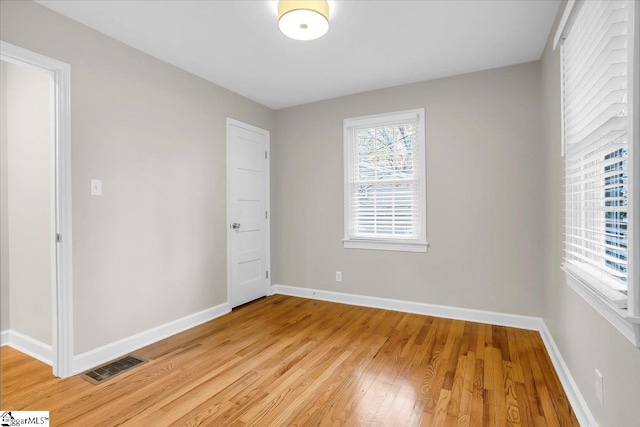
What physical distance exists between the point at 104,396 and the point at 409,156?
345cm

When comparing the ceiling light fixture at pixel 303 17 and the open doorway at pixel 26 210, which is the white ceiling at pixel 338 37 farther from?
the open doorway at pixel 26 210

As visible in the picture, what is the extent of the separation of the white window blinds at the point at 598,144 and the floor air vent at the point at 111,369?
9.77 ft

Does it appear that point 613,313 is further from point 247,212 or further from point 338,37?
point 247,212

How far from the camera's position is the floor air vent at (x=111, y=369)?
2.29 meters

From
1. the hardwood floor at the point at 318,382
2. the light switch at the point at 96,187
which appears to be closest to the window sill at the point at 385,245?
the hardwood floor at the point at 318,382

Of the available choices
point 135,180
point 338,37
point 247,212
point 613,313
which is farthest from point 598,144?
point 247,212

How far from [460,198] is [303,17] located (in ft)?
7.76

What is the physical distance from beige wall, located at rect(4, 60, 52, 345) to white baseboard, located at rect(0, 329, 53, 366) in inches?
1.6

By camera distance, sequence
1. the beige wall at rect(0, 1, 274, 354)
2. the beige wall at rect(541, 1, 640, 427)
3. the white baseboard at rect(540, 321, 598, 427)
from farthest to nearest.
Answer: the beige wall at rect(0, 1, 274, 354)
the white baseboard at rect(540, 321, 598, 427)
the beige wall at rect(541, 1, 640, 427)

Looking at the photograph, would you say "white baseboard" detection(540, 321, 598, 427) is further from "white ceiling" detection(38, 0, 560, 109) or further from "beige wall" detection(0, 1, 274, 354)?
"beige wall" detection(0, 1, 274, 354)

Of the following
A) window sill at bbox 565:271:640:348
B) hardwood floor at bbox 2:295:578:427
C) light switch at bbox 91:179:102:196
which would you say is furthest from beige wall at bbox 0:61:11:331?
window sill at bbox 565:271:640:348

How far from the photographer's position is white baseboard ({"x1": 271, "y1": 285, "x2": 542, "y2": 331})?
10.5 ft

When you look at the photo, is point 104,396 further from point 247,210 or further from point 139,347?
point 247,210

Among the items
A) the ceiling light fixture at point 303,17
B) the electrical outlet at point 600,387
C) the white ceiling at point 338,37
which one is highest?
the white ceiling at point 338,37
